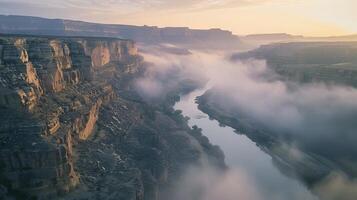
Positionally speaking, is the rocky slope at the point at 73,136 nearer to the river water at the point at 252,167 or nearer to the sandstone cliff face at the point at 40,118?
the sandstone cliff face at the point at 40,118

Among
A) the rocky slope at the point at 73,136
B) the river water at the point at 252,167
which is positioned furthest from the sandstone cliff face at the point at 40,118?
the river water at the point at 252,167

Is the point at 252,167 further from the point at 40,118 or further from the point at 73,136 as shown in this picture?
the point at 40,118

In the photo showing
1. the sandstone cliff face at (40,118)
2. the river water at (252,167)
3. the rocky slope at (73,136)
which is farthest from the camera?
the river water at (252,167)

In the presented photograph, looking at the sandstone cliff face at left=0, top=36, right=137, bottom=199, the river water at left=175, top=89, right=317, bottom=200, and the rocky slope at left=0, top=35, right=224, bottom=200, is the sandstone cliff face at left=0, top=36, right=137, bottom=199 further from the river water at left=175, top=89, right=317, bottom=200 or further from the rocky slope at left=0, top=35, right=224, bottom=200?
the river water at left=175, top=89, right=317, bottom=200

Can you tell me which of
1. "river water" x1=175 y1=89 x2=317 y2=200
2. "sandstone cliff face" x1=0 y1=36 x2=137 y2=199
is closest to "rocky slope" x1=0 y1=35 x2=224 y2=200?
"sandstone cliff face" x1=0 y1=36 x2=137 y2=199

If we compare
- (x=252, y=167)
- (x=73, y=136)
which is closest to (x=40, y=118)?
(x=73, y=136)

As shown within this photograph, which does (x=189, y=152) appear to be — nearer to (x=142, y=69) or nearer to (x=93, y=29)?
(x=142, y=69)
